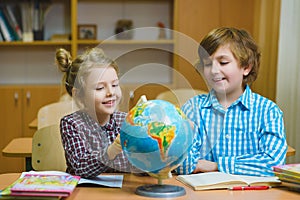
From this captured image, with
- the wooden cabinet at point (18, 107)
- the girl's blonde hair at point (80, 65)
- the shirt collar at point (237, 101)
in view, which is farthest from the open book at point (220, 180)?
the wooden cabinet at point (18, 107)

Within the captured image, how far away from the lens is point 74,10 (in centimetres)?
454

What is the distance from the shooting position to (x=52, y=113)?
3373 millimetres

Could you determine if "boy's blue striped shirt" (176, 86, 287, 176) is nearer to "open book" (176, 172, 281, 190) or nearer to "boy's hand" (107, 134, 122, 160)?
"open book" (176, 172, 281, 190)

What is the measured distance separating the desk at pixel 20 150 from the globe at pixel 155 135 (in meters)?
1.29

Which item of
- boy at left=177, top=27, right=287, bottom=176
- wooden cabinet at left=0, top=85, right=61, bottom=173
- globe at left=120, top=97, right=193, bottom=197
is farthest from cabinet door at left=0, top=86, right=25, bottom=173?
globe at left=120, top=97, right=193, bottom=197

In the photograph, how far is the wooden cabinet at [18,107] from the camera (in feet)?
15.0

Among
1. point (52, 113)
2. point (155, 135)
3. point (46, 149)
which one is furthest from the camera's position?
point (52, 113)

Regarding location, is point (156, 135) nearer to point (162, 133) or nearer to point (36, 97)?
point (162, 133)

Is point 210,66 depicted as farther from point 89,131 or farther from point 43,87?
point 43,87

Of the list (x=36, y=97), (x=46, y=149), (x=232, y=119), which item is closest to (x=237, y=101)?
(x=232, y=119)

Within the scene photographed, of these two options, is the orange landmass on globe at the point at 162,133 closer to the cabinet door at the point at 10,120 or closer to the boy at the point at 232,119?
the boy at the point at 232,119

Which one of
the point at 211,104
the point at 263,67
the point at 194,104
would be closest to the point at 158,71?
the point at 194,104

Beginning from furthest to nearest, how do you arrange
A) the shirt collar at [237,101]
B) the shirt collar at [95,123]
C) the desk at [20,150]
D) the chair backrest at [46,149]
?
1. the desk at [20,150]
2. the chair backrest at [46,149]
3. the shirt collar at [237,101]
4. the shirt collar at [95,123]

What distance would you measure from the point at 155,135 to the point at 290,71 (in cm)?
214
